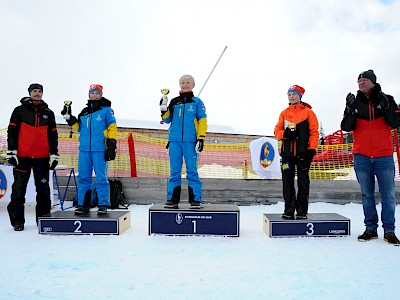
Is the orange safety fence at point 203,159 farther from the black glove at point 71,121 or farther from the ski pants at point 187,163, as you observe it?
the ski pants at point 187,163

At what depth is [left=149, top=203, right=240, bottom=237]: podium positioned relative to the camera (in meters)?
4.40

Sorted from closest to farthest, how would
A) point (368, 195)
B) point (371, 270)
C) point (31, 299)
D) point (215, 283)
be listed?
point (31, 299) < point (215, 283) < point (371, 270) < point (368, 195)

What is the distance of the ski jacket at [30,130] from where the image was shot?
475 cm

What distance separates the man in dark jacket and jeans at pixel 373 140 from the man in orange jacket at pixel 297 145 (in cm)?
51

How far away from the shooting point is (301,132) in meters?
4.70

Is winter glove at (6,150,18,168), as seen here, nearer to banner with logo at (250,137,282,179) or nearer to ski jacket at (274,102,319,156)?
ski jacket at (274,102,319,156)

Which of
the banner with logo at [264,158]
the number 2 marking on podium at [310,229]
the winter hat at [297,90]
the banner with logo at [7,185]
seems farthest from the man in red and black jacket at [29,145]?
the banner with logo at [264,158]

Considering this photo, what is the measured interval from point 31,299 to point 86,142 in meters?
2.76

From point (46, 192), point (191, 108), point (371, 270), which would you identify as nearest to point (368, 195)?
point (371, 270)

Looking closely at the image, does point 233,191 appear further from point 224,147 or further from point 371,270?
point 371,270

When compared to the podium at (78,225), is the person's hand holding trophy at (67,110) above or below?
above

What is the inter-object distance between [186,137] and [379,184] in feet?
8.22

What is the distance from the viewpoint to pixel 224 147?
1020 centimetres

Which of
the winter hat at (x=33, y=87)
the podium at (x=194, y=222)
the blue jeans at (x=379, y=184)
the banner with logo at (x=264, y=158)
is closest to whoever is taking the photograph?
the blue jeans at (x=379, y=184)
